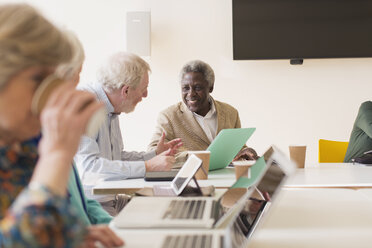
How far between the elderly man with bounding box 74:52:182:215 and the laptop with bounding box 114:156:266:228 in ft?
2.21

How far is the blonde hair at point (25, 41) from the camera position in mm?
690

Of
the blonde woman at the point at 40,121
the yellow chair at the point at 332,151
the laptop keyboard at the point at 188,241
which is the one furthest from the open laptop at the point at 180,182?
the yellow chair at the point at 332,151

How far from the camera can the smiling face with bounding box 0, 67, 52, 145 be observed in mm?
696

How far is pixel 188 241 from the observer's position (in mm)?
931

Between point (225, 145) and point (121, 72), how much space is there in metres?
0.64

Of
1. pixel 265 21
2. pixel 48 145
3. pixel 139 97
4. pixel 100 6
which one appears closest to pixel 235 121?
pixel 139 97

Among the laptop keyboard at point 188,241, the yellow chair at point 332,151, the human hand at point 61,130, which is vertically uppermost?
the human hand at point 61,130

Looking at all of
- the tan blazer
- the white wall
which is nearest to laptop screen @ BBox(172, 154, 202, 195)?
the tan blazer

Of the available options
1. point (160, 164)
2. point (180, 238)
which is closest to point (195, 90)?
point (160, 164)

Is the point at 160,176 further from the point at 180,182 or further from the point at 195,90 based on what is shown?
the point at 195,90

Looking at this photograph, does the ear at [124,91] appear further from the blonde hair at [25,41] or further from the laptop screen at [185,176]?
the blonde hair at [25,41]

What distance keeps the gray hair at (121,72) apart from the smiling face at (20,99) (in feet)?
5.28

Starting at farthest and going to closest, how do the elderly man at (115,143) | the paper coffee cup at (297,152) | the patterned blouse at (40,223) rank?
the paper coffee cup at (297,152)
the elderly man at (115,143)
the patterned blouse at (40,223)

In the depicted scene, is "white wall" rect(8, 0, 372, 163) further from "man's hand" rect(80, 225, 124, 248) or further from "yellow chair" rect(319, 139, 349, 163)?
"man's hand" rect(80, 225, 124, 248)
